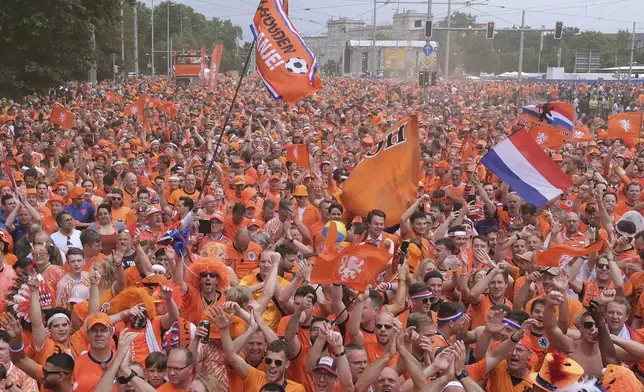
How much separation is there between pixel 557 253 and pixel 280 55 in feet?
22.2

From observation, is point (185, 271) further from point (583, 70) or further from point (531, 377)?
point (583, 70)

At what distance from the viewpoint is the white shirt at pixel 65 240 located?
9.26m

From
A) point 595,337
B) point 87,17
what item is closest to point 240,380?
point 595,337

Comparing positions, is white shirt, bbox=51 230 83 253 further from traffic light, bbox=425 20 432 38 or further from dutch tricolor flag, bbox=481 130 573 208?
traffic light, bbox=425 20 432 38

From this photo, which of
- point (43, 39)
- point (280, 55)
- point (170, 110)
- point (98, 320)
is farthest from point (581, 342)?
point (43, 39)

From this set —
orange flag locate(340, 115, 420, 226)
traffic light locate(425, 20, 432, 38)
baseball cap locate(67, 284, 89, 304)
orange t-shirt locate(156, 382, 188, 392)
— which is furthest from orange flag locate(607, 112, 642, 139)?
traffic light locate(425, 20, 432, 38)

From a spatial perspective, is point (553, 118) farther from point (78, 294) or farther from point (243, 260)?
point (78, 294)

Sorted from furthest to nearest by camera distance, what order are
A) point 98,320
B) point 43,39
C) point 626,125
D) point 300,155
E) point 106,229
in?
point 43,39 → point 626,125 → point 300,155 → point 106,229 → point 98,320

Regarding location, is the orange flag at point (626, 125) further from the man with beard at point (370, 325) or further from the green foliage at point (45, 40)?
the green foliage at point (45, 40)

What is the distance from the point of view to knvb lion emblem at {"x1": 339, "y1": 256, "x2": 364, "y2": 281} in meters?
6.21

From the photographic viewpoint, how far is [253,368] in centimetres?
593

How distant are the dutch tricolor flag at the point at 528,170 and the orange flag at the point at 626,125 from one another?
7.86 meters

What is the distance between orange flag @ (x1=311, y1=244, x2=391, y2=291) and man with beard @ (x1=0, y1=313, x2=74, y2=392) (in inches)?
69.9

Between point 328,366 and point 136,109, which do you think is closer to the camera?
point 328,366
